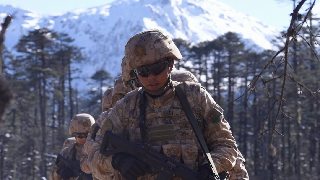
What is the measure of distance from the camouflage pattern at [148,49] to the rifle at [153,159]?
0.42 metres

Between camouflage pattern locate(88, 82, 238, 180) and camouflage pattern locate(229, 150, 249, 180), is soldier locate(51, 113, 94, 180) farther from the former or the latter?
camouflage pattern locate(88, 82, 238, 180)

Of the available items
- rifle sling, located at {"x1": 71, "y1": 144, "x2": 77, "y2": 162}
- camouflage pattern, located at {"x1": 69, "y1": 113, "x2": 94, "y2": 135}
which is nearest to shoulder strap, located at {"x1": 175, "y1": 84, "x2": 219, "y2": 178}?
rifle sling, located at {"x1": 71, "y1": 144, "x2": 77, "y2": 162}

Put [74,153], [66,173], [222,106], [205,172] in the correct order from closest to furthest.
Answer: [205,172] < [66,173] < [74,153] < [222,106]

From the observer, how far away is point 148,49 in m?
3.37

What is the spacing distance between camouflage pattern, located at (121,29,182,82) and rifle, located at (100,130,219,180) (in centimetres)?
42

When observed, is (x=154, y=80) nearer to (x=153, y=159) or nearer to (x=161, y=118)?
(x=161, y=118)

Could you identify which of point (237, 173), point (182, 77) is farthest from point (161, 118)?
point (182, 77)

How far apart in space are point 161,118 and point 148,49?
377mm

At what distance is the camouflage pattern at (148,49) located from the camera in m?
3.36

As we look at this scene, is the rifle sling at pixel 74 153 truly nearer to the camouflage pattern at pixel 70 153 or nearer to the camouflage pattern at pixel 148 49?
the camouflage pattern at pixel 70 153

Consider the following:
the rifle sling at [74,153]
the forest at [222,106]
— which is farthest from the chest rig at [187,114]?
the forest at [222,106]

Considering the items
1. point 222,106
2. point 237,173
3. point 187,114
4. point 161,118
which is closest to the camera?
point 187,114

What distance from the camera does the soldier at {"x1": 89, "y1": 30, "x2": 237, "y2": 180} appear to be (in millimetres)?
3299

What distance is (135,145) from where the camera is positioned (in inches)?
127
